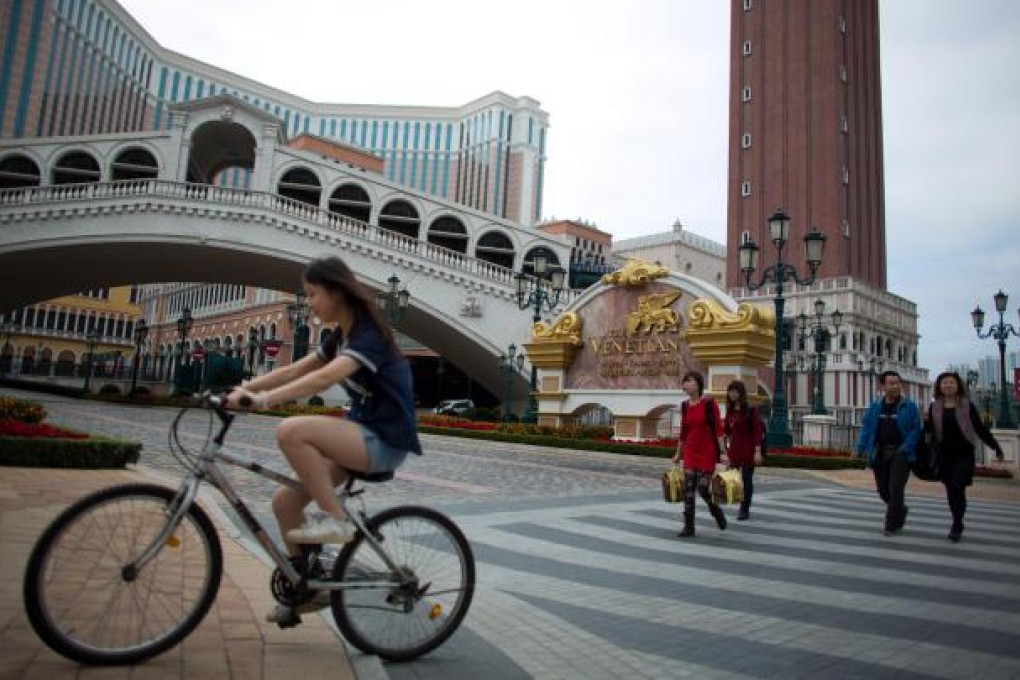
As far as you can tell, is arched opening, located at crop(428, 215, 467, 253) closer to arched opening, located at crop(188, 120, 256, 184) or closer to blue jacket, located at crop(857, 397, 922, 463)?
arched opening, located at crop(188, 120, 256, 184)

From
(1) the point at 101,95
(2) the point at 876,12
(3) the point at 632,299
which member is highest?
(2) the point at 876,12

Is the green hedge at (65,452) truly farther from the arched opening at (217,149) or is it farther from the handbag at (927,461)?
the arched opening at (217,149)

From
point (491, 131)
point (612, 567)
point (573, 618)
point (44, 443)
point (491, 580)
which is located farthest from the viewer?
point (491, 131)

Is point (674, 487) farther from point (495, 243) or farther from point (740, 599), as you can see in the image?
point (495, 243)

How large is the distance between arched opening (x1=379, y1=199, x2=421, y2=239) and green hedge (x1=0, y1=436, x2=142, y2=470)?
1343 inches

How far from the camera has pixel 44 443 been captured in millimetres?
9156

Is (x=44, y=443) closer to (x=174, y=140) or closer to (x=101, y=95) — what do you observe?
(x=174, y=140)

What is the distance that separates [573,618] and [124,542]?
2.53 m

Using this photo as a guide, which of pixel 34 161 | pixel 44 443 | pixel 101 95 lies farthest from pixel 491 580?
pixel 101 95

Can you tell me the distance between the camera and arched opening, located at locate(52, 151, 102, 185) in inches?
1543

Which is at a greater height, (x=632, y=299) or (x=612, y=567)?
(x=632, y=299)

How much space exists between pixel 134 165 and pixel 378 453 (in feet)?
140

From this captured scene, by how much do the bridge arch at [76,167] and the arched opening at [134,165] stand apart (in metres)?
0.90

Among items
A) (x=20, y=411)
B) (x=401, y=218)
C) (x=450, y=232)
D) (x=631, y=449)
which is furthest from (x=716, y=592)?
(x=450, y=232)
